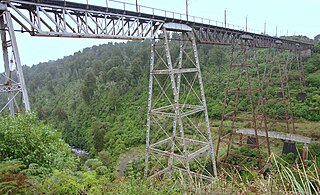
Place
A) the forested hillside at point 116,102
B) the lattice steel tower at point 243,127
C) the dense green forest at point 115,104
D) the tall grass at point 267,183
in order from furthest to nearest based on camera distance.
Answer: the forested hillside at point 116,102 → the dense green forest at point 115,104 → the lattice steel tower at point 243,127 → the tall grass at point 267,183

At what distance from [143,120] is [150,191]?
22.0 m

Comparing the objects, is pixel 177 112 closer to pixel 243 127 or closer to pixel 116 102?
pixel 243 127

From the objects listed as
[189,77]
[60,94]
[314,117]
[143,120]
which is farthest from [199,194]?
[60,94]

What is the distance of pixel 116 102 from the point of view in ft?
106

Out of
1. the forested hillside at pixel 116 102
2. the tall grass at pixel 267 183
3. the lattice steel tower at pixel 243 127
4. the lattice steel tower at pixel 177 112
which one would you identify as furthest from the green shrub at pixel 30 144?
the forested hillside at pixel 116 102

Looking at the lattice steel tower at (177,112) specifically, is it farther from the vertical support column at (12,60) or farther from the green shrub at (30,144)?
the vertical support column at (12,60)

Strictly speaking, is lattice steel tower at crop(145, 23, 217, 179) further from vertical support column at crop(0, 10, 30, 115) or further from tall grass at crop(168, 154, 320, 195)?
vertical support column at crop(0, 10, 30, 115)

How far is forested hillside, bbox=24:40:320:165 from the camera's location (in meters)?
24.5

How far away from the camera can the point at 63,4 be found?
6.49 meters

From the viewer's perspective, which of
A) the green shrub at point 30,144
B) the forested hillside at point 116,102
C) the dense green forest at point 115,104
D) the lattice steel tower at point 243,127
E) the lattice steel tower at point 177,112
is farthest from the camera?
the forested hillside at point 116,102

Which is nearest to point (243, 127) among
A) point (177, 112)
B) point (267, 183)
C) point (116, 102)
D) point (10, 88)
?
point (177, 112)

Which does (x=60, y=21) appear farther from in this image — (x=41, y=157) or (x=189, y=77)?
(x=189, y=77)

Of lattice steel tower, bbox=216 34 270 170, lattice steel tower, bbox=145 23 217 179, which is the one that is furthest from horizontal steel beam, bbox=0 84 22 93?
lattice steel tower, bbox=216 34 270 170

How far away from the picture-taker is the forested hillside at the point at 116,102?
24453 millimetres
